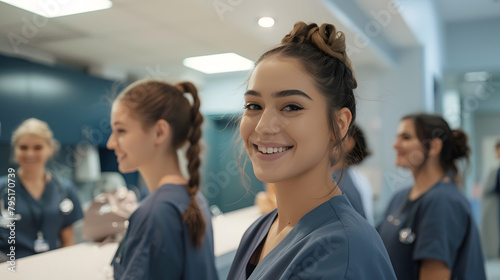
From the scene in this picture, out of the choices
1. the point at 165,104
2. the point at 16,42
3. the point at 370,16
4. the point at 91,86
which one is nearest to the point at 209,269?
the point at 165,104

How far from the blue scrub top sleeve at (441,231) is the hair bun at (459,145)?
392 mm

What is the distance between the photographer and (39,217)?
1.40 metres

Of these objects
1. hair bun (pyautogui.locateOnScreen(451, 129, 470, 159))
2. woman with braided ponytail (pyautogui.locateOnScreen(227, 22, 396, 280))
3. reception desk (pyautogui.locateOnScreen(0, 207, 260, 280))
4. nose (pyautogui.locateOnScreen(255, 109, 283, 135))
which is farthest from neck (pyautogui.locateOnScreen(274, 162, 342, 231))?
hair bun (pyautogui.locateOnScreen(451, 129, 470, 159))

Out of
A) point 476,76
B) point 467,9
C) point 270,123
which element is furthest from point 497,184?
point 270,123

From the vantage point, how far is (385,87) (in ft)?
12.6

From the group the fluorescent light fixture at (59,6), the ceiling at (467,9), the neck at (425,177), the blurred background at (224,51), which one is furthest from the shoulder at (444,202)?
the ceiling at (467,9)

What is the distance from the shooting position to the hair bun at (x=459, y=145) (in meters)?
1.98

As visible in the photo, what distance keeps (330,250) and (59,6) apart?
3.86 ft

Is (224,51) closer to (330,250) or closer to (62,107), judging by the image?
(62,107)

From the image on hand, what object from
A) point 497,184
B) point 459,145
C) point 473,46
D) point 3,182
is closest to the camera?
point 3,182

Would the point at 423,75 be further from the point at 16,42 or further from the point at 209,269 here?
the point at 16,42

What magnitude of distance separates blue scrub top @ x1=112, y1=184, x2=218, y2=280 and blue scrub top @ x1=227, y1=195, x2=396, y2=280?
405 mm

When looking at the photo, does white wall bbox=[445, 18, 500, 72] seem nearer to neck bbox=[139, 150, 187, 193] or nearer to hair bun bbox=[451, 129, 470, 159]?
hair bun bbox=[451, 129, 470, 159]

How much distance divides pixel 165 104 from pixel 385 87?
296 centimetres
